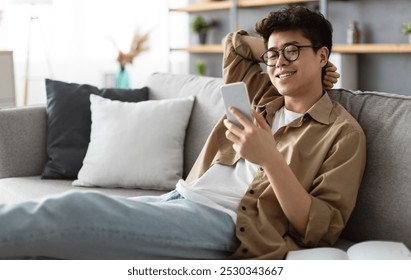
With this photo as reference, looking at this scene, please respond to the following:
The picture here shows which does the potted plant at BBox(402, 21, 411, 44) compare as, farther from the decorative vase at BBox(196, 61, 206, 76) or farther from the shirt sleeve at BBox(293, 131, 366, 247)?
the shirt sleeve at BBox(293, 131, 366, 247)

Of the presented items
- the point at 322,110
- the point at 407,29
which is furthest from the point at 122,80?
the point at 322,110

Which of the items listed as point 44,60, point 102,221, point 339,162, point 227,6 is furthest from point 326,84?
point 44,60

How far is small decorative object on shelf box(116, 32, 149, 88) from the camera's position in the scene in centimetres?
586

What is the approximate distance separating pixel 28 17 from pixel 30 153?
12.7 ft

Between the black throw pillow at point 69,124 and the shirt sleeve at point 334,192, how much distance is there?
4.48 ft

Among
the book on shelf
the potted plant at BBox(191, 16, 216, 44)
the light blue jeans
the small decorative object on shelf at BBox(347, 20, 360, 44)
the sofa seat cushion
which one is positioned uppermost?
the potted plant at BBox(191, 16, 216, 44)

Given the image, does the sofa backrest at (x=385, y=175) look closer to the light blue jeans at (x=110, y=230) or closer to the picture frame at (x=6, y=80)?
the light blue jeans at (x=110, y=230)

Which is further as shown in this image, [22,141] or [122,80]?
[122,80]

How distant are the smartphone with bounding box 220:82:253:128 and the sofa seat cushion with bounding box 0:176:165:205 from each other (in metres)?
0.99

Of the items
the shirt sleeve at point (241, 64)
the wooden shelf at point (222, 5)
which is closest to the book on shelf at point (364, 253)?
the shirt sleeve at point (241, 64)

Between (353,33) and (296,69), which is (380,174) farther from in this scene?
(353,33)

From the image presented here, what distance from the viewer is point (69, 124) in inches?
113

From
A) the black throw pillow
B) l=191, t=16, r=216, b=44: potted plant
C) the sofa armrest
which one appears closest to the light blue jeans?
the black throw pillow

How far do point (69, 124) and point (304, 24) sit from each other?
1.33 meters
